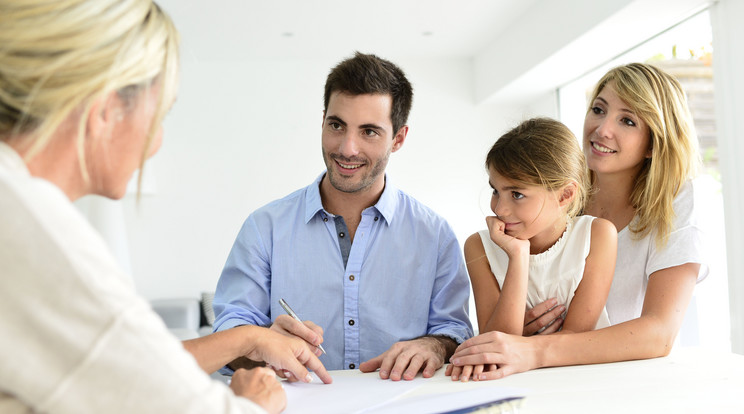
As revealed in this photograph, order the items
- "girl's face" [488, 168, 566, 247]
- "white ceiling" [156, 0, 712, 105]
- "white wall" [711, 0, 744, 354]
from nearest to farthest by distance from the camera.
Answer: "girl's face" [488, 168, 566, 247], "white wall" [711, 0, 744, 354], "white ceiling" [156, 0, 712, 105]

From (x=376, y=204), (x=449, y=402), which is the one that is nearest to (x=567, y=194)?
(x=376, y=204)

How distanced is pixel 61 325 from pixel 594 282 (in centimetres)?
132

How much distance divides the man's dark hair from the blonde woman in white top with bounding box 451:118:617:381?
447mm

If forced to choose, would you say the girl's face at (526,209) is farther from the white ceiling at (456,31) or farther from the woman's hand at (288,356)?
the white ceiling at (456,31)

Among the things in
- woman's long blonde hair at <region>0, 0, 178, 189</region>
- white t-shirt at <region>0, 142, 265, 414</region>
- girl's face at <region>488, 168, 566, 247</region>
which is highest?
woman's long blonde hair at <region>0, 0, 178, 189</region>

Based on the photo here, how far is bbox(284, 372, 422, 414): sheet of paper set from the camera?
109cm

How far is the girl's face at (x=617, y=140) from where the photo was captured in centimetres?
182

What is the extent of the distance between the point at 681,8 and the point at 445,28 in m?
2.42

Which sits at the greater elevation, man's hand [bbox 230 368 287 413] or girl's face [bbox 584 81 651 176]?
girl's face [bbox 584 81 651 176]

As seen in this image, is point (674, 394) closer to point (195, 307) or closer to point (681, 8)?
point (681, 8)

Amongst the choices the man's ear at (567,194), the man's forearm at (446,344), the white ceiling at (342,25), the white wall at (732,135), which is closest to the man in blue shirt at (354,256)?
the man's forearm at (446,344)

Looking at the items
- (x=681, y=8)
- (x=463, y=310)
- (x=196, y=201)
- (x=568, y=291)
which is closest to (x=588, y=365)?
(x=568, y=291)

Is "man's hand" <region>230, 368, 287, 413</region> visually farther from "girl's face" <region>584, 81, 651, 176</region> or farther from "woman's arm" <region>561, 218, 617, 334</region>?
"girl's face" <region>584, 81, 651, 176</region>

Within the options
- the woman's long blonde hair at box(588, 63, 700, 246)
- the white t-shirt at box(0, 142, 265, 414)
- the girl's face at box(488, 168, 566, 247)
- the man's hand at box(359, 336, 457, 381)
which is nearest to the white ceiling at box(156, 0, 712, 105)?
Result: the woman's long blonde hair at box(588, 63, 700, 246)
